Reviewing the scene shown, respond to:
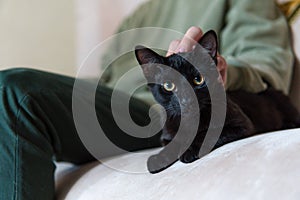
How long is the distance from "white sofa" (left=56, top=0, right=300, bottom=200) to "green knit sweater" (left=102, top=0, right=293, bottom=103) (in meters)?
0.34

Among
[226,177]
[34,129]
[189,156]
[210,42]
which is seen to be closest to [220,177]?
[226,177]

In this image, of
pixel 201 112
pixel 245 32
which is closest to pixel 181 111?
pixel 201 112

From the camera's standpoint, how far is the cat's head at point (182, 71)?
0.69 metres

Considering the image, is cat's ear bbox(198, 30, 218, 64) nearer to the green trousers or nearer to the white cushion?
the white cushion

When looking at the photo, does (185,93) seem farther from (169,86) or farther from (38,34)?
(38,34)

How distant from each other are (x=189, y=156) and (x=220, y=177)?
0.38 ft

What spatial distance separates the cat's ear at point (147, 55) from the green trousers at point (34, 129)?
208mm

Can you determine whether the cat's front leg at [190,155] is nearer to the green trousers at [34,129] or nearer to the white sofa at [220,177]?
the white sofa at [220,177]

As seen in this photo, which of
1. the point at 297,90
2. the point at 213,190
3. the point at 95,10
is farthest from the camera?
the point at 95,10

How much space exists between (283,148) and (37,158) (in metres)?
0.42

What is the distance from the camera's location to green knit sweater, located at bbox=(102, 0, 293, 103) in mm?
1068

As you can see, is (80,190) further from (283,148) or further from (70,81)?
(283,148)

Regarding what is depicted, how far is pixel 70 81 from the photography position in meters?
0.90

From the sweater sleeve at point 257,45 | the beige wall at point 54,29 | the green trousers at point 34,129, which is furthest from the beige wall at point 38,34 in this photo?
the green trousers at point 34,129
